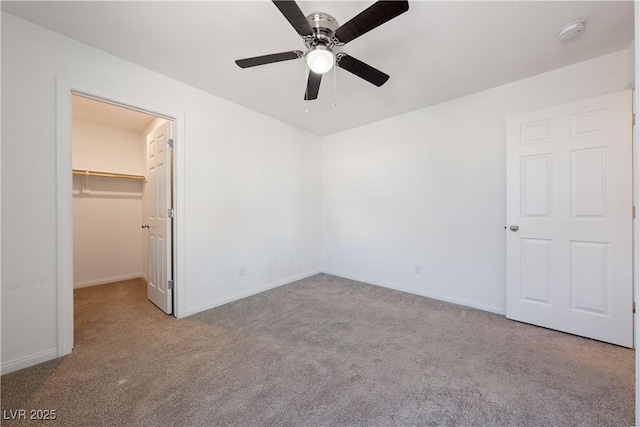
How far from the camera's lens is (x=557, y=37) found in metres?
1.88

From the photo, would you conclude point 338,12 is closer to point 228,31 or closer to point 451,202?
point 228,31

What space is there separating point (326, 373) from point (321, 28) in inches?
94.2

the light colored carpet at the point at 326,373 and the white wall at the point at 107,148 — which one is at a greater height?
the white wall at the point at 107,148

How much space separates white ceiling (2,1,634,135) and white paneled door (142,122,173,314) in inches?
32.3

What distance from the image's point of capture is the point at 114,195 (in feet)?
12.9

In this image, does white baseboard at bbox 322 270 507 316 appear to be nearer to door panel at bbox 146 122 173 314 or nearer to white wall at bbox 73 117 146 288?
door panel at bbox 146 122 173 314

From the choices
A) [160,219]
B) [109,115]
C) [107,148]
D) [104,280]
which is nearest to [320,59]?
[160,219]

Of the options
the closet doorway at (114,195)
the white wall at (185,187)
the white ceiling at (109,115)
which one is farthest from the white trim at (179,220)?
the white ceiling at (109,115)

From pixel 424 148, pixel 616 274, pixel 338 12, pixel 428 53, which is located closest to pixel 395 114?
pixel 424 148

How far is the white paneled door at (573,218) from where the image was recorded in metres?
2.01

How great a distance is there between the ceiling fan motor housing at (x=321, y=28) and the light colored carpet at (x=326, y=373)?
232 cm

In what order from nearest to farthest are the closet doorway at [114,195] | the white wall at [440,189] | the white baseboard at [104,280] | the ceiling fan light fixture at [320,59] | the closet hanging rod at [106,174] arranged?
the ceiling fan light fixture at [320,59] < the white wall at [440,189] < the closet doorway at [114,195] < the closet hanging rod at [106,174] < the white baseboard at [104,280]

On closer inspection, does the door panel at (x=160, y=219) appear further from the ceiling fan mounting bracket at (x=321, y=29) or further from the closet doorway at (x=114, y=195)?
the ceiling fan mounting bracket at (x=321, y=29)

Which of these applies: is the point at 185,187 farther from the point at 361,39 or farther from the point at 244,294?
the point at 361,39
